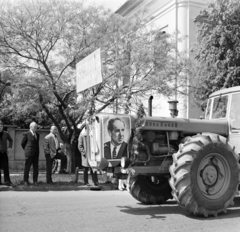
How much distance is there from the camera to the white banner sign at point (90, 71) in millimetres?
10123

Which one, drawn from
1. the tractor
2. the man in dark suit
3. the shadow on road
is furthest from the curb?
the tractor

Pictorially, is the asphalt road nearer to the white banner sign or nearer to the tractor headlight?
the tractor headlight

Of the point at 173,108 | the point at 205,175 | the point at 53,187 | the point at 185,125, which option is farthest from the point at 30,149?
the point at 205,175

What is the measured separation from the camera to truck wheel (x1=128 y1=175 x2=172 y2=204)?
26.3ft

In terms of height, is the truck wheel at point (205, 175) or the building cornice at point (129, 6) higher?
the building cornice at point (129, 6)

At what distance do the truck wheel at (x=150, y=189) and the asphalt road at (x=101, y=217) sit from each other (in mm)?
174

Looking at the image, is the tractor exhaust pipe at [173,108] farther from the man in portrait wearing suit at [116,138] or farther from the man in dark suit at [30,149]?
the man in dark suit at [30,149]

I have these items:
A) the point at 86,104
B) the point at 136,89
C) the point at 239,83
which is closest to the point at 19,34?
the point at 86,104

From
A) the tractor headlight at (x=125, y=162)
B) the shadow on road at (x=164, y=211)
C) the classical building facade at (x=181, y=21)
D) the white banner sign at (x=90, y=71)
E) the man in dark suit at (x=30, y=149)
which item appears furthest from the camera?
the classical building facade at (x=181, y=21)

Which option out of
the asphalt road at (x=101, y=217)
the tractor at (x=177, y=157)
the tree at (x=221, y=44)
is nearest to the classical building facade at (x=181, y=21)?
the tree at (x=221, y=44)

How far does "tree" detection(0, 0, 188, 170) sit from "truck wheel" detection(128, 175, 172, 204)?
728 cm

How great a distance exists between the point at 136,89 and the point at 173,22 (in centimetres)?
666

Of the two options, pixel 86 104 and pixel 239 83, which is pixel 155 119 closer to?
pixel 86 104

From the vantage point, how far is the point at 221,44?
628 inches
